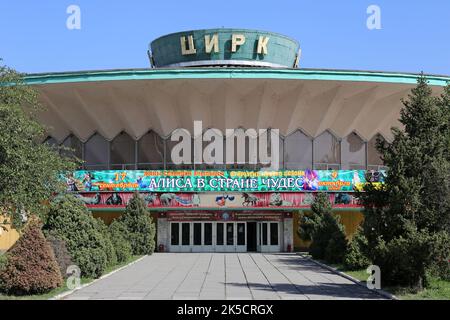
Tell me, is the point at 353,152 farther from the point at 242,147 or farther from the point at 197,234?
the point at 197,234

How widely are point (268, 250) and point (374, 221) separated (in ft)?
86.1

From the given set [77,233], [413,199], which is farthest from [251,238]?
[413,199]

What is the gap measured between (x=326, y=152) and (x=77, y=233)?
90.3 ft

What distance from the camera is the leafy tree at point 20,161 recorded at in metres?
20.3

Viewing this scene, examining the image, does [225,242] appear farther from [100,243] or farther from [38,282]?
[38,282]

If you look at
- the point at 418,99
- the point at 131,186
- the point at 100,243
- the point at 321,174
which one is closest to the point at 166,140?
the point at 131,186

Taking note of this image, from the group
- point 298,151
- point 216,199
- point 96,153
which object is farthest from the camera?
point 96,153

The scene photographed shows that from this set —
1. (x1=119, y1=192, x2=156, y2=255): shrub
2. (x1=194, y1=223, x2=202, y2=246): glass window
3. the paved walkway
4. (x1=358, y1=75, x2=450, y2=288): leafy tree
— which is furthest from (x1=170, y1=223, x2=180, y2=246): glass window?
(x1=358, y1=75, x2=450, y2=288): leafy tree

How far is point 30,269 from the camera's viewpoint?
1700cm

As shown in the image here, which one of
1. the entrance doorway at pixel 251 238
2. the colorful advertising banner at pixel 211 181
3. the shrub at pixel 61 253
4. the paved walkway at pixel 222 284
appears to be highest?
the colorful advertising banner at pixel 211 181

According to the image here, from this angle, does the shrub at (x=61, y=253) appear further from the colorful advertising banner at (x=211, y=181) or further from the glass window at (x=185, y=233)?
the glass window at (x=185, y=233)

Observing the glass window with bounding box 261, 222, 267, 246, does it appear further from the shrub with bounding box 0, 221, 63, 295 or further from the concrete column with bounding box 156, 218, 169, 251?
the shrub with bounding box 0, 221, 63, 295

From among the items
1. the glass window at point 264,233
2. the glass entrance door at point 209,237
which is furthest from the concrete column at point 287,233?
the glass entrance door at point 209,237

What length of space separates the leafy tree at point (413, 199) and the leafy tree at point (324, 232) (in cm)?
1036
